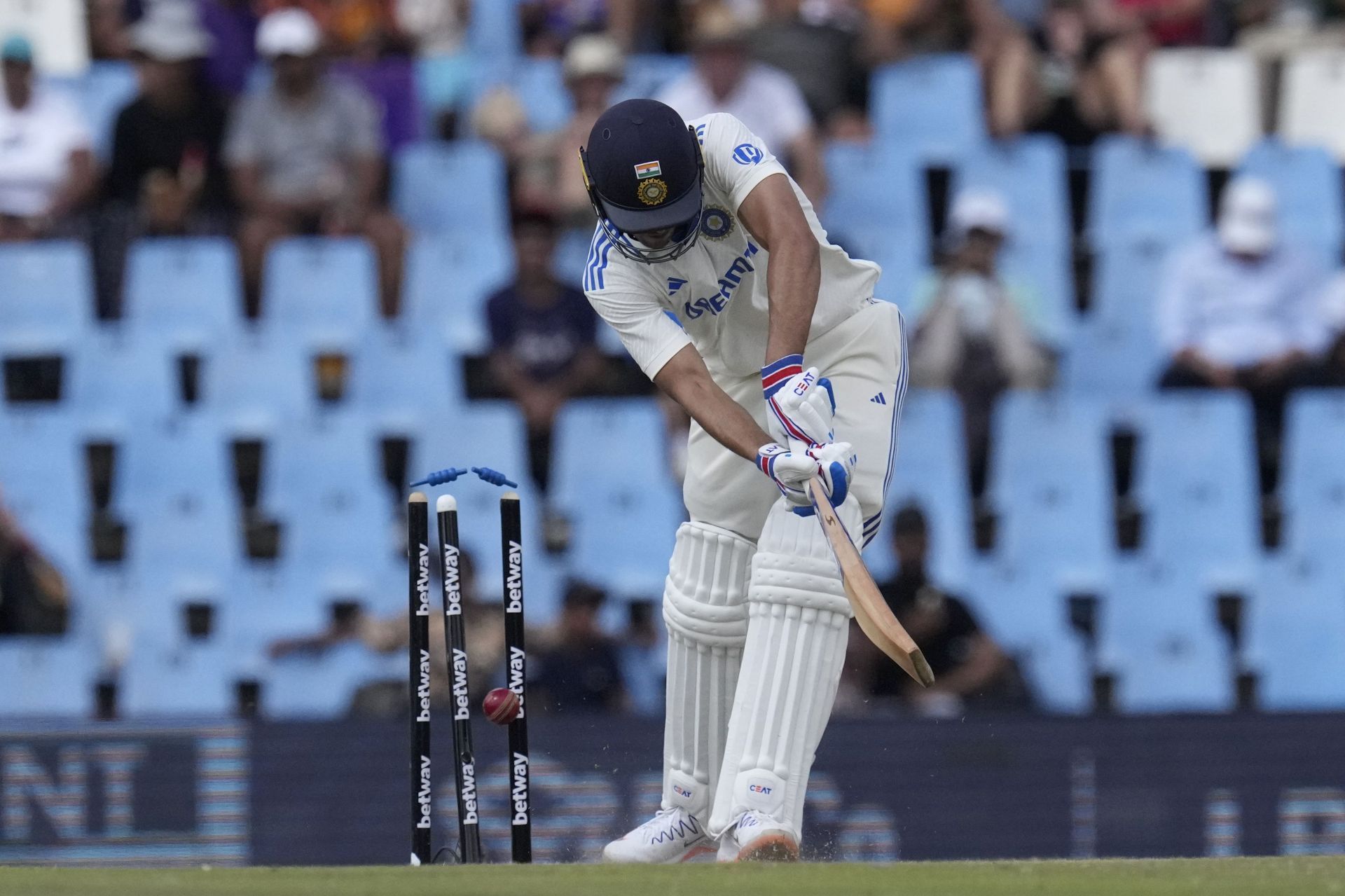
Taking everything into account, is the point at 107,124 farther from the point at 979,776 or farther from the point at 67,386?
the point at 979,776

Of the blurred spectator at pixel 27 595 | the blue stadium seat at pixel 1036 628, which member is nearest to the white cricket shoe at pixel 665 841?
the blue stadium seat at pixel 1036 628

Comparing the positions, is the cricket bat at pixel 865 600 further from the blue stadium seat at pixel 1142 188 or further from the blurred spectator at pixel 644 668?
the blue stadium seat at pixel 1142 188

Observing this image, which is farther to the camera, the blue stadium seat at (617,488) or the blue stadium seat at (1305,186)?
the blue stadium seat at (1305,186)

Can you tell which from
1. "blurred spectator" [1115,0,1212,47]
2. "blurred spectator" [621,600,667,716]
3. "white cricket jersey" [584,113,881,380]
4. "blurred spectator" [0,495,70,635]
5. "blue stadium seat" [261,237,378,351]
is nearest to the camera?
"white cricket jersey" [584,113,881,380]

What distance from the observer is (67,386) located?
985cm

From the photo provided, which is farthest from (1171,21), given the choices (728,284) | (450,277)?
(728,284)

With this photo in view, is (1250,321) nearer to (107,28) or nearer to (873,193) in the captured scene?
(873,193)

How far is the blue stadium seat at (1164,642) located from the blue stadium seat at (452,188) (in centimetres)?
364

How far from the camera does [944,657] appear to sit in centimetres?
857

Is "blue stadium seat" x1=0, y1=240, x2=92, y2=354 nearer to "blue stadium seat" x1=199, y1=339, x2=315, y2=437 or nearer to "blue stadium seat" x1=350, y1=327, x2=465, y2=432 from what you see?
"blue stadium seat" x1=199, y1=339, x2=315, y2=437

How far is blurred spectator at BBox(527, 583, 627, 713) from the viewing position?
851cm

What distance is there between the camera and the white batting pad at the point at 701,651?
5.50m

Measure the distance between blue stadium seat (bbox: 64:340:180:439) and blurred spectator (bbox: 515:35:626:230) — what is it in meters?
1.94

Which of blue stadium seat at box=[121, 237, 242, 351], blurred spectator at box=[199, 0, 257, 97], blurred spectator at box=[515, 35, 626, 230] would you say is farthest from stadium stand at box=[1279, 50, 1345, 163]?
blue stadium seat at box=[121, 237, 242, 351]
